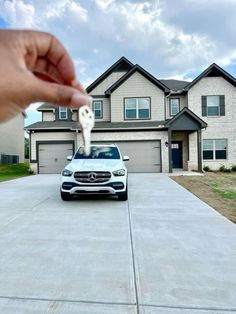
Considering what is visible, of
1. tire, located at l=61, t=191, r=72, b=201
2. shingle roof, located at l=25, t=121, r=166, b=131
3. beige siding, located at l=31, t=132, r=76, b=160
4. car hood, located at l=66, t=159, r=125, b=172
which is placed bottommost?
tire, located at l=61, t=191, r=72, b=201

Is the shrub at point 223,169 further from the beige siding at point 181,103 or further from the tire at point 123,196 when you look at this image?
the tire at point 123,196

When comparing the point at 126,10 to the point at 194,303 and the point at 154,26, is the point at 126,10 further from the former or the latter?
the point at 194,303

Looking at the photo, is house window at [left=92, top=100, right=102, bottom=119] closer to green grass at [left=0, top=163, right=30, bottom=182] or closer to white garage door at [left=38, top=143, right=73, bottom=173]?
white garage door at [left=38, top=143, right=73, bottom=173]

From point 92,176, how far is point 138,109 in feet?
44.6

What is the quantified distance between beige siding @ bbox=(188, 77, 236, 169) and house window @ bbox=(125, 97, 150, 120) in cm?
348

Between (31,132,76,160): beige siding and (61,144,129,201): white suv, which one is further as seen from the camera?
(31,132,76,160): beige siding

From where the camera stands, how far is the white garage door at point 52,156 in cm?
2044

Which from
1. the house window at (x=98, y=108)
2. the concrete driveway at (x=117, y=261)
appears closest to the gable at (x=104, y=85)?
the house window at (x=98, y=108)

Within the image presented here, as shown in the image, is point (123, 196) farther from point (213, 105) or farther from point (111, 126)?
point (213, 105)

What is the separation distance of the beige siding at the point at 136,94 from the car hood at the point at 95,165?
1228 cm

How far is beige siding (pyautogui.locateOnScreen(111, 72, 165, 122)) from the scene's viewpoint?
69.6 feet

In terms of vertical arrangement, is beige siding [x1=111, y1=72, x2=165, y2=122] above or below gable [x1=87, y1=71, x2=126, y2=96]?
below

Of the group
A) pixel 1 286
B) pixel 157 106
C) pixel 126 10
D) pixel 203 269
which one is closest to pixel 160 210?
pixel 203 269

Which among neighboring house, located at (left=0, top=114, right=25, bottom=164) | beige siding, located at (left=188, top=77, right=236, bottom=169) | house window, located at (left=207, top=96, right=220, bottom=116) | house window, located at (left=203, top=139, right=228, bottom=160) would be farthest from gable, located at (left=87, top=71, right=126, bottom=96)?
neighboring house, located at (left=0, top=114, right=25, bottom=164)
